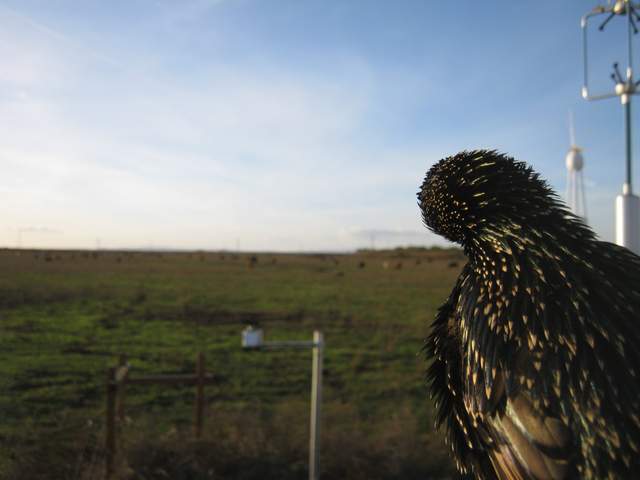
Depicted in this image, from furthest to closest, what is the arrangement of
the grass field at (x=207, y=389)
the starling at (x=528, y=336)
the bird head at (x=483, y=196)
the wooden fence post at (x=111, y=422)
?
1. the wooden fence post at (x=111, y=422)
2. the grass field at (x=207, y=389)
3. the bird head at (x=483, y=196)
4. the starling at (x=528, y=336)

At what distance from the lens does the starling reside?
1.62 m

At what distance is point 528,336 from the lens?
69.0 inches

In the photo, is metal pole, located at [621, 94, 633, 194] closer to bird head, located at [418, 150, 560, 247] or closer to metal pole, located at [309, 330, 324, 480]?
bird head, located at [418, 150, 560, 247]

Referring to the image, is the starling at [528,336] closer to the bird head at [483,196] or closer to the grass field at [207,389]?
the bird head at [483,196]

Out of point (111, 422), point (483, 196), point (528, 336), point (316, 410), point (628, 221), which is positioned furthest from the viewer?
point (316, 410)

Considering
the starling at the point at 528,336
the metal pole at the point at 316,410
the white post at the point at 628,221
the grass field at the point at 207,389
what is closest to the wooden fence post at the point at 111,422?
the grass field at the point at 207,389

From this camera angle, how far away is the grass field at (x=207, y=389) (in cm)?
375

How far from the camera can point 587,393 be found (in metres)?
1.62

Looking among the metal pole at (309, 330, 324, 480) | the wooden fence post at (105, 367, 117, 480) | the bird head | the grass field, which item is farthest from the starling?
the wooden fence post at (105, 367, 117, 480)

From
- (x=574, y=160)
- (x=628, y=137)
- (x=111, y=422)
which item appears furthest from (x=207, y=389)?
(x=628, y=137)

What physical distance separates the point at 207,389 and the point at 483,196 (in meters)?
14.8

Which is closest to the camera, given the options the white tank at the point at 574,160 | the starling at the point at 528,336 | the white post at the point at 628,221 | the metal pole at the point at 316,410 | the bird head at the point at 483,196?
the starling at the point at 528,336

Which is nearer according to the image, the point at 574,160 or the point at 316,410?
the point at 574,160

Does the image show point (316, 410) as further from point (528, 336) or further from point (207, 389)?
point (207, 389)
